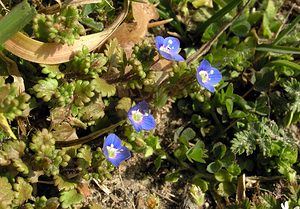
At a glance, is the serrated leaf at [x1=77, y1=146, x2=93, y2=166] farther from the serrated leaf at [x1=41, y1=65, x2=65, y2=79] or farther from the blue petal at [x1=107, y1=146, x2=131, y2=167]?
the serrated leaf at [x1=41, y1=65, x2=65, y2=79]

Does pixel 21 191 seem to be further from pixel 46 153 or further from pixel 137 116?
pixel 137 116

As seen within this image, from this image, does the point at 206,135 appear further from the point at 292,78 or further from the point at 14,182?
the point at 14,182

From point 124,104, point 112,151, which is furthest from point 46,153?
point 124,104

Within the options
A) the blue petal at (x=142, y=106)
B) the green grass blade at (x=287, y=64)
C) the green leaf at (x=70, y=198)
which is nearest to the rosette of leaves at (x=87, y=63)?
the blue petal at (x=142, y=106)

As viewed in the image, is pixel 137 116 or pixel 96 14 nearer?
pixel 137 116

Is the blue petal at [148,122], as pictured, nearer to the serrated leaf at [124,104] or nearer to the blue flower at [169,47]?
the serrated leaf at [124,104]

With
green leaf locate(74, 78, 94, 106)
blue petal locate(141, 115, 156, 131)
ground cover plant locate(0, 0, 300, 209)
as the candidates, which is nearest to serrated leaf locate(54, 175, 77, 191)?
ground cover plant locate(0, 0, 300, 209)
